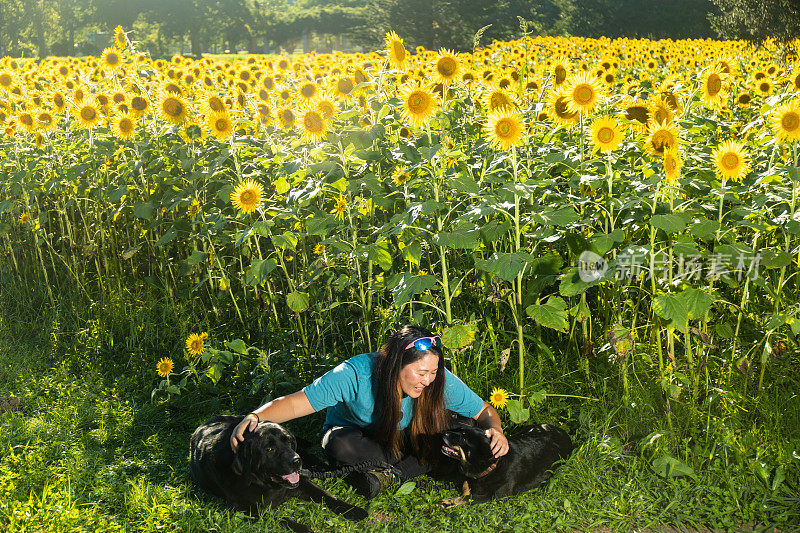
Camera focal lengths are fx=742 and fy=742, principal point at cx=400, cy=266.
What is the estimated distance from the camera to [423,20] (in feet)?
85.8

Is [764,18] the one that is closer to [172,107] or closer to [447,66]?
[447,66]

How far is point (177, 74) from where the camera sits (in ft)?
23.8

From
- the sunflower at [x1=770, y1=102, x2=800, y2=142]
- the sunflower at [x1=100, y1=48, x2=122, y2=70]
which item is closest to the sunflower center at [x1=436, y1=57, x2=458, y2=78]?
the sunflower at [x1=770, y1=102, x2=800, y2=142]

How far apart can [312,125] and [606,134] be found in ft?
5.06

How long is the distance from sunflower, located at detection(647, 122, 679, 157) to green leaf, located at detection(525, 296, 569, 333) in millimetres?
828

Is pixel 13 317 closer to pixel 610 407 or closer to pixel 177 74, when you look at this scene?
pixel 177 74

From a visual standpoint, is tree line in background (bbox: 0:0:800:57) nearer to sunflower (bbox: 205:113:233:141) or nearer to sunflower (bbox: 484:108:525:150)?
sunflower (bbox: 205:113:233:141)

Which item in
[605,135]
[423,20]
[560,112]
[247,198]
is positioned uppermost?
[423,20]

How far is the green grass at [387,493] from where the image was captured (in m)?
3.26

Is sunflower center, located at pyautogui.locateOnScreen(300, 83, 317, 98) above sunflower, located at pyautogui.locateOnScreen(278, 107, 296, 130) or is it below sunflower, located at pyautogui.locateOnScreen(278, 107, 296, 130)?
above

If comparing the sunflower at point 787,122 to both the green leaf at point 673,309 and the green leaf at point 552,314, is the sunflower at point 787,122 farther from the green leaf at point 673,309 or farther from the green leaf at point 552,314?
the green leaf at point 552,314

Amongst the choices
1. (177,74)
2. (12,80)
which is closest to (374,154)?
(177,74)

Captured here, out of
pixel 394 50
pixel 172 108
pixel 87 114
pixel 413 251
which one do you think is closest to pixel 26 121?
pixel 87 114

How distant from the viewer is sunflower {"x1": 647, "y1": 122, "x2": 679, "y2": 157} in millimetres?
3379
